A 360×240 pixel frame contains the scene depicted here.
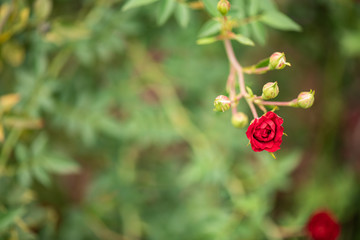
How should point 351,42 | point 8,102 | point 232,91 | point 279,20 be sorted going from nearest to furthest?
point 232,91 < point 279,20 < point 8,102 < point 351,42

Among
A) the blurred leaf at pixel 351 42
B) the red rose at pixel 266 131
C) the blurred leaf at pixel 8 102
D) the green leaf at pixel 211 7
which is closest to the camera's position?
the red rose at pixel 266 131

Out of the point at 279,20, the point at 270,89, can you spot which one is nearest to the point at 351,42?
the point at 279,20

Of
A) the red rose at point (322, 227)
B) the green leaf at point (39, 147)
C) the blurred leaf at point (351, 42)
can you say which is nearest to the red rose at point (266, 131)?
the red rose at point (322, 227)

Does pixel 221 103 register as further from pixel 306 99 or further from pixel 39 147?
pixel 39 147

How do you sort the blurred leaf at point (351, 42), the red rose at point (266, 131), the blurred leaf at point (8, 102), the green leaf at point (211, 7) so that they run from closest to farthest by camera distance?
1. the red rose at point (266, 131)
2. the green leaf at point (211, 7)
3. the blurred leaf at point (8, 102)
4. the blurred leaf at point (351, 42)

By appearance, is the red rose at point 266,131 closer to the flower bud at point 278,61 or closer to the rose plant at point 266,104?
the rose plant at point 266,104

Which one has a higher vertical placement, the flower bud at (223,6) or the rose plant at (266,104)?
the flower bud at (223,6)

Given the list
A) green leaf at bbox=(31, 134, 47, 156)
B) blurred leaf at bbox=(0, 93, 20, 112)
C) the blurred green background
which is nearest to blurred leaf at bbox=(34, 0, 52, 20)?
the blurred green background

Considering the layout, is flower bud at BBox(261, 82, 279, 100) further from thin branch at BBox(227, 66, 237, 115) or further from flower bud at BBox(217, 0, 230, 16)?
flower bud at BBox(217, 0, 230, 16)
